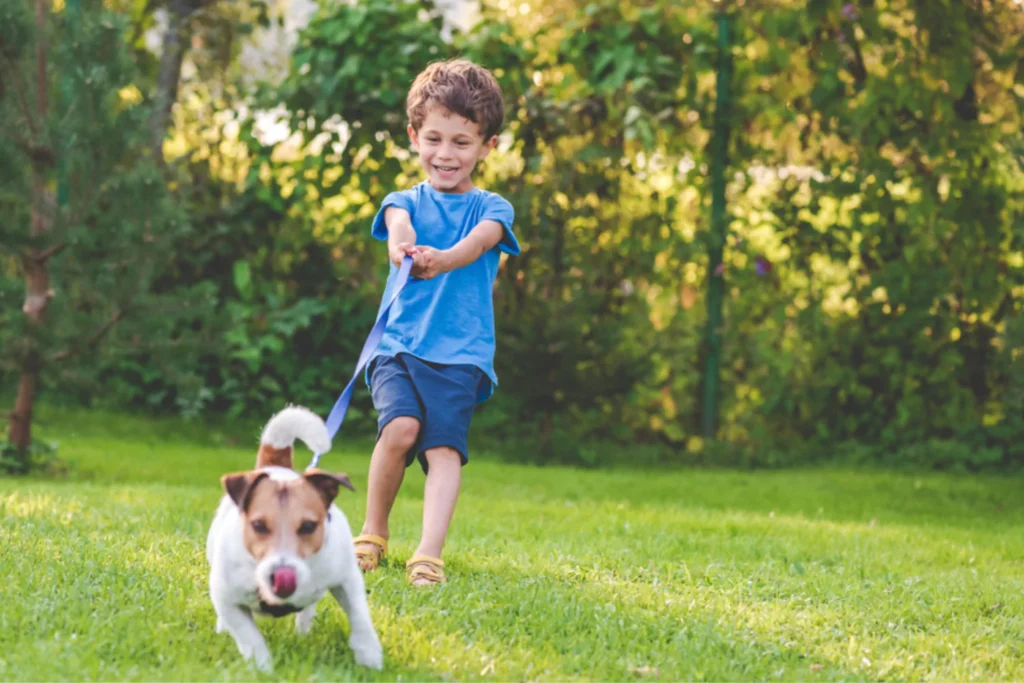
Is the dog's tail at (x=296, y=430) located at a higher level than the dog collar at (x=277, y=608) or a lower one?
higher

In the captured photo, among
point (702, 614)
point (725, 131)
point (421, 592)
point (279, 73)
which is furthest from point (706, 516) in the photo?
point (279, 73)

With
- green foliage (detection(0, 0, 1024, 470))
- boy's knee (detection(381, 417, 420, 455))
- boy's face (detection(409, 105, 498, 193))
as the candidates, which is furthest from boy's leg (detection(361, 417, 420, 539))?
green foliage (detection(0, 0, 1024, 470))

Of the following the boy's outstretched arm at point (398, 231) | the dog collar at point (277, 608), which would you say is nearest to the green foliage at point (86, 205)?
the boy's outstretched arm at point (398, 231)

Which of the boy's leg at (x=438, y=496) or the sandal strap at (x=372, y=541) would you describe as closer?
the boy's leg at (x=438, y=496)

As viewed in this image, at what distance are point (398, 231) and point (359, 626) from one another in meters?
1.48

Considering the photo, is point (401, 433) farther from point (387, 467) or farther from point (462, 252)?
point (462, 252)

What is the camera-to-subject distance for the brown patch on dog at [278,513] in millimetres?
2586

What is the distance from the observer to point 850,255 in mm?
7891

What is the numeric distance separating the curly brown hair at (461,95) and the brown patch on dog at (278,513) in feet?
5.47

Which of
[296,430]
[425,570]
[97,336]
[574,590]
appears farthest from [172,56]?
[296,430]

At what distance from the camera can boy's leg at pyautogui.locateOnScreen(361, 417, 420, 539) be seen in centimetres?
396

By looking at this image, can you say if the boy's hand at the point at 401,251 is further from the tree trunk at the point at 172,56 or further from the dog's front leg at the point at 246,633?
the tree trunk at the point at 172,56

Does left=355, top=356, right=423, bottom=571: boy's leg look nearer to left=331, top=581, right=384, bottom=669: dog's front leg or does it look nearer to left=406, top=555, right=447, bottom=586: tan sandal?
left=406, top=555, right=447, bottom=586: tan sandal

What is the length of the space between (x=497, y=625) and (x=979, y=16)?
5.54m
